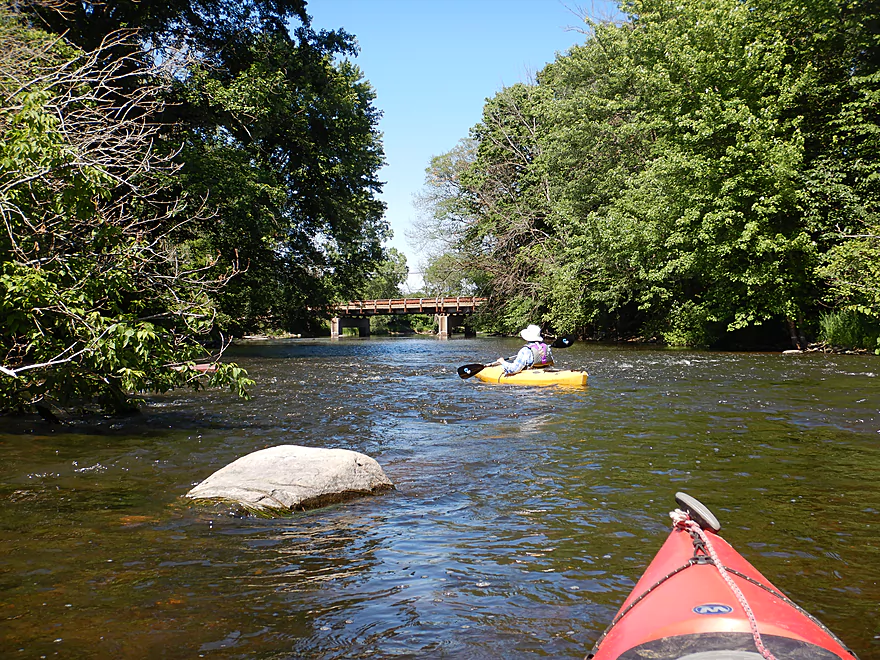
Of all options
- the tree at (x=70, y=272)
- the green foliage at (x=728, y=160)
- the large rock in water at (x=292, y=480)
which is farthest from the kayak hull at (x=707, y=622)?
the green foliage at (x=728, y=160)

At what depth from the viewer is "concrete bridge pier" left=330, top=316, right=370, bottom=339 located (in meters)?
60.2

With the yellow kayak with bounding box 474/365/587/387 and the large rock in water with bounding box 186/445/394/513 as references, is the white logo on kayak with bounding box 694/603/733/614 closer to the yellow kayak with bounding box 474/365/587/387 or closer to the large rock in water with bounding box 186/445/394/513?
the large rock in water with bounding box 186/445/394/513

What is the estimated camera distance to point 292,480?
5.75m

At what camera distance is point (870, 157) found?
19.8m

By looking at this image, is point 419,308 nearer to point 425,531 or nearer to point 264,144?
point 264,144

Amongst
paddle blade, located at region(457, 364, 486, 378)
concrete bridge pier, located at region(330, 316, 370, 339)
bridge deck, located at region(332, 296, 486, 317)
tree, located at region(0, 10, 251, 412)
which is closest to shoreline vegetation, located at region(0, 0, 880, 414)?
tree, located at region(0, 10, 251, 412)

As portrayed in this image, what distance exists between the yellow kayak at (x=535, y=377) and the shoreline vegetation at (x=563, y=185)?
554cm

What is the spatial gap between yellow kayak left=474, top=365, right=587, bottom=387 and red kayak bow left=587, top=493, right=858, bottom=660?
10604 mm

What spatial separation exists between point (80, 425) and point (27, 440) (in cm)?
116

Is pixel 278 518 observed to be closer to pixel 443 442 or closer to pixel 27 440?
pixel 443 442

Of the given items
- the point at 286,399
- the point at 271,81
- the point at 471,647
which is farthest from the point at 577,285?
the point at 471,647

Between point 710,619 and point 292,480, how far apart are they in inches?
154

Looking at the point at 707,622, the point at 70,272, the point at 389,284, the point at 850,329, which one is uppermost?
the point at 389,284

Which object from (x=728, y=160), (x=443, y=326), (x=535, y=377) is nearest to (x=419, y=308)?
(x=443, y=326)
